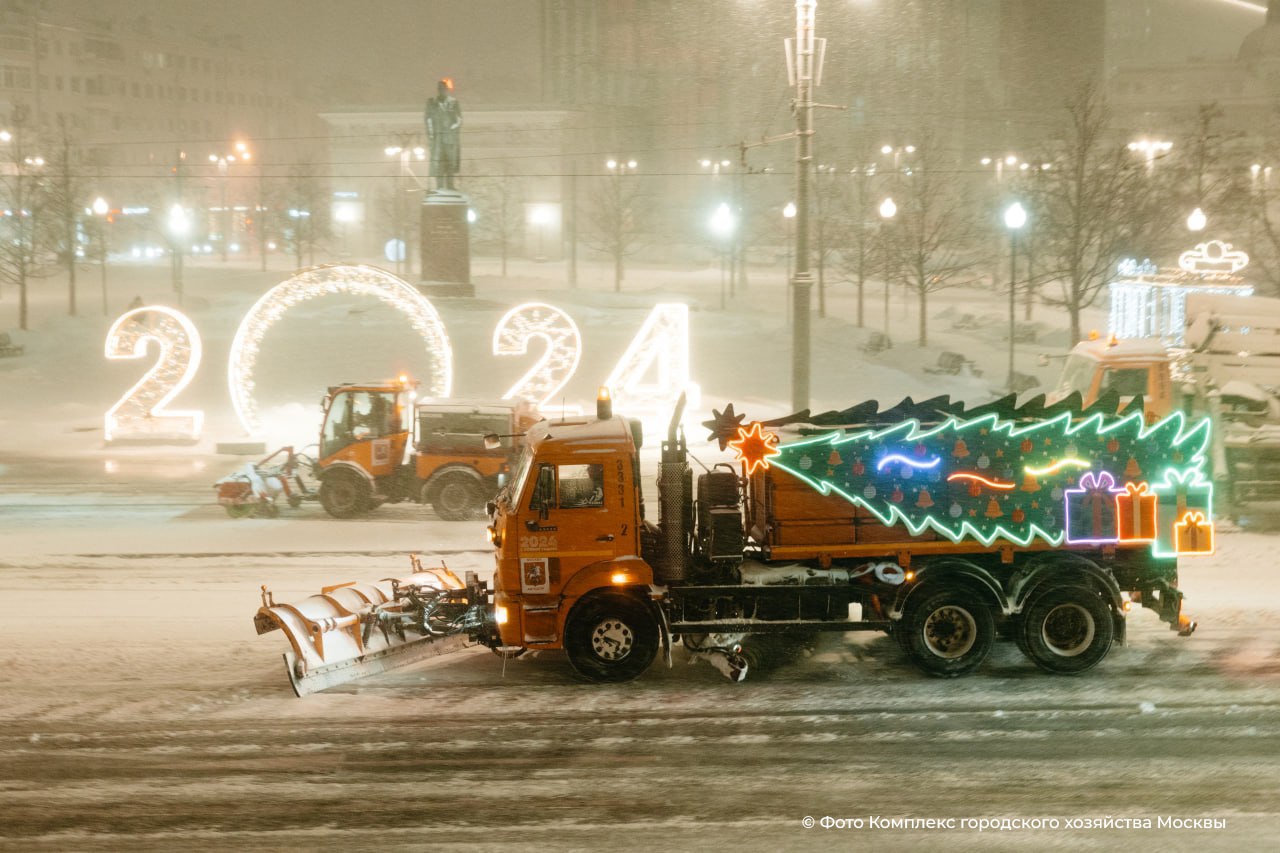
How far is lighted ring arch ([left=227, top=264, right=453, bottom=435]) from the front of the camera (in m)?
27.3

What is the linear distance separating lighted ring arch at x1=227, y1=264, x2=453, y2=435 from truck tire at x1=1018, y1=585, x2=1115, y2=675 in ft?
57.0

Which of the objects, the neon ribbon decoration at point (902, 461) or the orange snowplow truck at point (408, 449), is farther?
the orange snowplow truck at point (408, 449)

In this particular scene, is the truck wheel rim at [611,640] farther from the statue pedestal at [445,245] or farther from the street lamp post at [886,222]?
the statue pedestal at [445,245]

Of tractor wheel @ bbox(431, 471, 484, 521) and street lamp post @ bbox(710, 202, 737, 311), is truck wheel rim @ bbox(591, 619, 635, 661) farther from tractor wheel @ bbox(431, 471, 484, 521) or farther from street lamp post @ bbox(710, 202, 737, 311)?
street lamp post @ bbox(710, 202, 737, 311)

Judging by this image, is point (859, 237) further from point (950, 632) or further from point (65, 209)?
point (950, 632)

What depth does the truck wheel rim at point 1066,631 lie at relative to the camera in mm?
11461

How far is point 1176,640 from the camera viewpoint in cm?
1255

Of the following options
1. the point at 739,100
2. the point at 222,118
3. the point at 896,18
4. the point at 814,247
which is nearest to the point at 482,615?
the point at 814,247

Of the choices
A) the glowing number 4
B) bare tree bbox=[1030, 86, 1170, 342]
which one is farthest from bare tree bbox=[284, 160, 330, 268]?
bare tree bbox=[1030, 86, 1170, 342]

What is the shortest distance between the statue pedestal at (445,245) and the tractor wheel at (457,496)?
23.5 metres

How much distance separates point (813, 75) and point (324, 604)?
1482 centimetres

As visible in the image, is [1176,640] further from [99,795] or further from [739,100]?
[739,100]

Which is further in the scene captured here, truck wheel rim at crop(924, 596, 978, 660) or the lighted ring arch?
the lighted ring arch

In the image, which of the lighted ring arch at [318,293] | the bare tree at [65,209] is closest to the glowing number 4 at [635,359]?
the lighted ring arch at [318,293]
